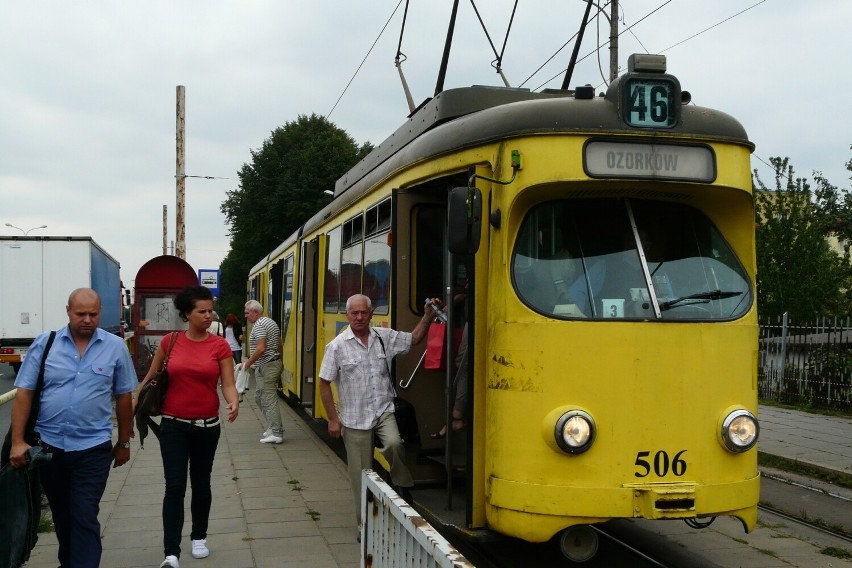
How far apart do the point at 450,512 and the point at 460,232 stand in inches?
74.6

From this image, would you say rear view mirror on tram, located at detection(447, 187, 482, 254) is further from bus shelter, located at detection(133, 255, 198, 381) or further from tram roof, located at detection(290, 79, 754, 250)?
bus shelter, located at detection(133, 255, 198, 381)

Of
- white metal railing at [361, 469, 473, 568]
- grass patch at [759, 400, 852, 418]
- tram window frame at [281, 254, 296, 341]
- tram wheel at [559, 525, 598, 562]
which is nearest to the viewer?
white metal railing at [361, 469, 473, 568]

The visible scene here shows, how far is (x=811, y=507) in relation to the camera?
9.16m

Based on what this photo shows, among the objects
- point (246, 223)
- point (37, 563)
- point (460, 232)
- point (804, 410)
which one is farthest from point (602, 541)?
point (246, 223)

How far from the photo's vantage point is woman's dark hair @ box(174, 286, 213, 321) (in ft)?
20.6

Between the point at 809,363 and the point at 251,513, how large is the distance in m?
12.5

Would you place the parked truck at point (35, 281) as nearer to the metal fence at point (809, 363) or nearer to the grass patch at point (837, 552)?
the metal fence at point (809, 363)

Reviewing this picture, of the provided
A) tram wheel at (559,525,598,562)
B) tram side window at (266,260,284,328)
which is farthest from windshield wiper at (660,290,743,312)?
tram side window at (266,260,284,328)

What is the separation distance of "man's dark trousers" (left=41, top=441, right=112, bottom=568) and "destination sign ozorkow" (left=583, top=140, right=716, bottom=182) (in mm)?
3283

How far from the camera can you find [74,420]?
17.2 ft

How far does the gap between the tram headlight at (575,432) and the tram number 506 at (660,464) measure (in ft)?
0.99

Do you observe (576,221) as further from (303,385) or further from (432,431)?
(303,385)

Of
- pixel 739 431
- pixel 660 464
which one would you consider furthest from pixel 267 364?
pixel 739 431

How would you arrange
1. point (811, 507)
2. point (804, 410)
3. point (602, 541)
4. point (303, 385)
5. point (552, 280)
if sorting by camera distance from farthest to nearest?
point (804, 410), point (303, 385), point (811, 507), point (602, 541), point (552, 280)
